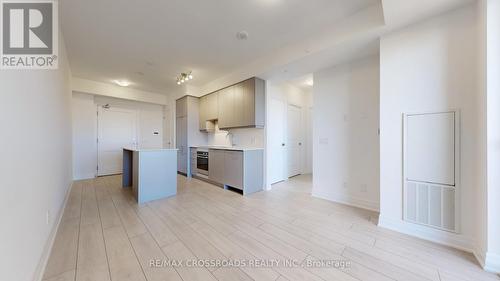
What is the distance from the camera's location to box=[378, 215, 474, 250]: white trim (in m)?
1.83

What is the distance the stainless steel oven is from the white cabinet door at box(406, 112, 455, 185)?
3.87 meters

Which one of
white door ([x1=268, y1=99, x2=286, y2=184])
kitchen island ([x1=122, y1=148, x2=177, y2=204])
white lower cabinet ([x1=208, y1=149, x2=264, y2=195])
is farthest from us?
white door ([x1=268, y1=99, x2=286, y2=184])

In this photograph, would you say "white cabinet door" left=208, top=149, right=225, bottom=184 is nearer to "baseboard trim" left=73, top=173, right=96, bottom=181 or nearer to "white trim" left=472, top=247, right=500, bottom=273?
"baseboard trim" left=73, top=173, right=96, bottom=181

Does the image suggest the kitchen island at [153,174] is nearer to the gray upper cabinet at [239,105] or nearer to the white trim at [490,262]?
the gray upper cabinet at [239,105]

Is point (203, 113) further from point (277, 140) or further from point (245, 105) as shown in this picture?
point (277, 140)

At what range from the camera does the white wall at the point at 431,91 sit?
5.94ft

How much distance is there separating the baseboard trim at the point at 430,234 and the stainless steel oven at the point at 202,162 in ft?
12.0

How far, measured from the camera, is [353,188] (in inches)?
120

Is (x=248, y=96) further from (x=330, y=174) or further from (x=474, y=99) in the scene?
(x=474, y=99)

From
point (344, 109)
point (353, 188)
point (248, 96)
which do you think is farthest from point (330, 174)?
point (248, 96)

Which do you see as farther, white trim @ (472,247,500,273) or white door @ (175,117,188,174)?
white door @ (175,117,188,174)

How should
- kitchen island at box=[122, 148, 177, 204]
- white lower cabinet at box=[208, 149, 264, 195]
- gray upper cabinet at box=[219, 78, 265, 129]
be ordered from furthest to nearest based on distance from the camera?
gray upper cabinet at box=[219, 78, 265, 129] → white lower cabinet at box=[208, 149, 264, 195] → kitchen island at box=[122, 148, 177, 204]

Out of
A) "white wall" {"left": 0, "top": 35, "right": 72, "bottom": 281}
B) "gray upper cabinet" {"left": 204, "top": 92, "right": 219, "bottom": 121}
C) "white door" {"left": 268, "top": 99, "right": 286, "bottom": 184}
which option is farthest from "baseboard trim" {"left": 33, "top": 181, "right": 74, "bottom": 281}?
"gray upper cabinet" {"left": 204, "top": 92, "right": 219, "bottom": 121}

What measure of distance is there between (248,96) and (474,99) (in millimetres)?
3146
